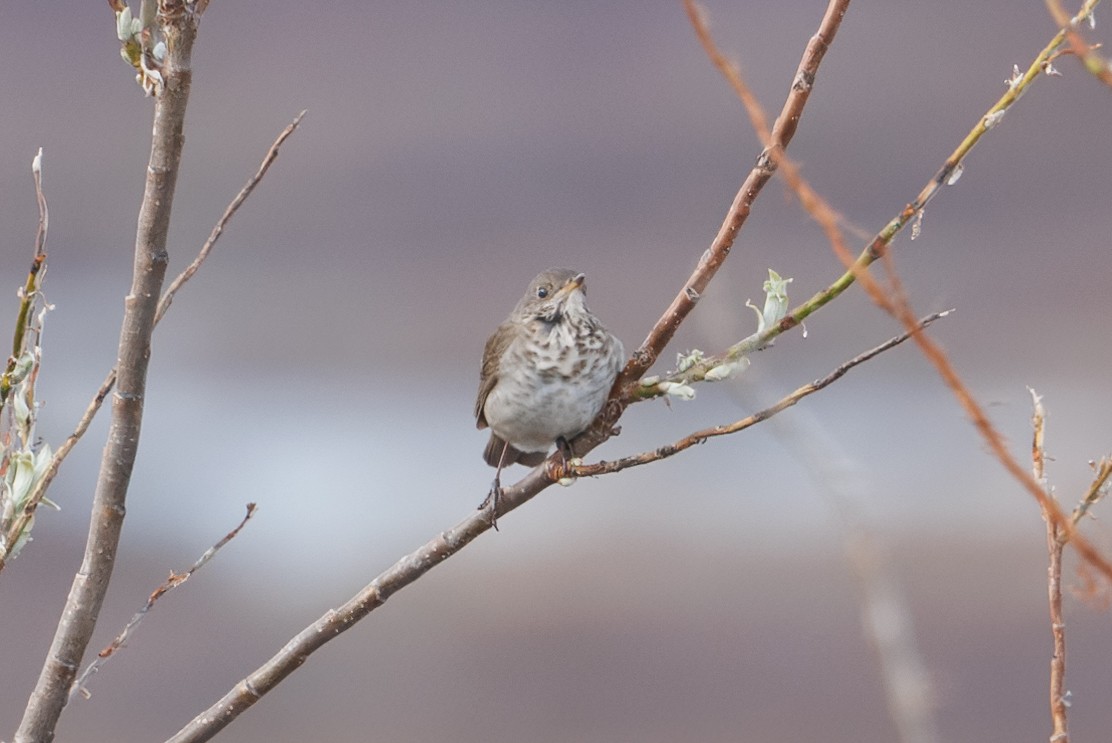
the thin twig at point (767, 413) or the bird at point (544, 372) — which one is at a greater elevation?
the bird at point (544, 372)

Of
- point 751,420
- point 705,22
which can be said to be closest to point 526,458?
point 751,420

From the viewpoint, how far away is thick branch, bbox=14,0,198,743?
124cm

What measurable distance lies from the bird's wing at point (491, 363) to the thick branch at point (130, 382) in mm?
1577

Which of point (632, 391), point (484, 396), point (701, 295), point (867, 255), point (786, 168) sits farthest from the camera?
point (484, 396)

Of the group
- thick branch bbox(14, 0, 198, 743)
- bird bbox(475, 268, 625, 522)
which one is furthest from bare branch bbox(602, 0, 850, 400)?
bird bbox(475, 268, 625, 522)

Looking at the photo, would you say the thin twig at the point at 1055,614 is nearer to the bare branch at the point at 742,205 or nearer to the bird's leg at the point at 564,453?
the bare branch at the point at 742,205

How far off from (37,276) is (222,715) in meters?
0.57

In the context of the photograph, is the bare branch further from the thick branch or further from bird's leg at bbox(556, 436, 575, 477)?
the thick branch

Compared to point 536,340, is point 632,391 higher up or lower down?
lower down

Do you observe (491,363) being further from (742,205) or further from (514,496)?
(742,205)

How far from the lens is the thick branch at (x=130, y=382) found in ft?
4.08

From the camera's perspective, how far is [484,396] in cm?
304

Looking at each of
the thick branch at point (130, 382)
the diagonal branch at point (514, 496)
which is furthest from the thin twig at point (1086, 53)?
the thick branch at point (130, 382)

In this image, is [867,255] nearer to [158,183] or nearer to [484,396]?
[158,183]
